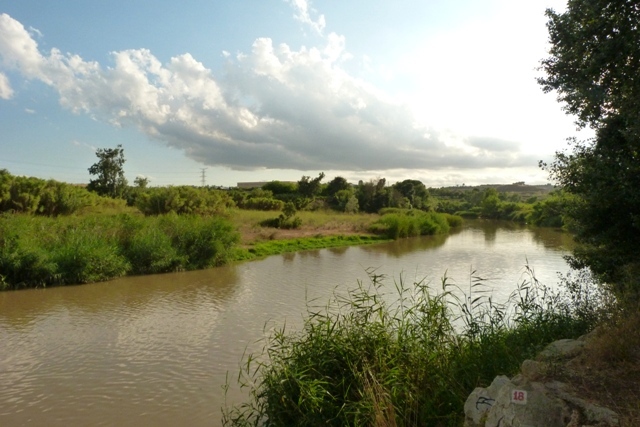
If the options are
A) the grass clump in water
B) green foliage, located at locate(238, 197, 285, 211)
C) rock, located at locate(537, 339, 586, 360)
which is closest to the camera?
rock, located at locate(537, 339, 586, 360)

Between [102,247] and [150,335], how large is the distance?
23.8ft

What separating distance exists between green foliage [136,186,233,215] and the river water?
811 centimetres

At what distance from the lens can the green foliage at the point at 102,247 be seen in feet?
46.0

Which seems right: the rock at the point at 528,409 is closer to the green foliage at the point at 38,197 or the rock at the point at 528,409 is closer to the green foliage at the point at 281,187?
the green foliage at the point at 38,197

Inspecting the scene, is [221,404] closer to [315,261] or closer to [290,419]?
[290,419]

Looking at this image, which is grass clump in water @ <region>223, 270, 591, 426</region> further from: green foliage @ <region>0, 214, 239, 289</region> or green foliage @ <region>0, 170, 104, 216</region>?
green foliage @ <region>0, 170, 104, 216</region>

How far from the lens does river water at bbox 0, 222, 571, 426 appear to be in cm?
642

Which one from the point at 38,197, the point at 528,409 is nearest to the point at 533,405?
the point at 528,409

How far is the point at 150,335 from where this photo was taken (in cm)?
971

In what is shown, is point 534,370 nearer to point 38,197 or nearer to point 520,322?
point 520,322

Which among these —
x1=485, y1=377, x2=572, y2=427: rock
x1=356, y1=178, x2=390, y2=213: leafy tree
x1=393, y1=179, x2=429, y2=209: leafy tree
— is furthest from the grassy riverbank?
x1=393, y1=179, x2=429, y2=209: leafy tree

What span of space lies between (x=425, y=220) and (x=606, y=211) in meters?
32.4

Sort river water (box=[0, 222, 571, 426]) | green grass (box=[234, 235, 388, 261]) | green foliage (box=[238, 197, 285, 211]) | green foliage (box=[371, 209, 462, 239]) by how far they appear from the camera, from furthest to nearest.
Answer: green foliage (box=[238, 197, 285, 211]), green foliage (box=[371, 209, 462, 239]), green grass (box=[234, 235, 388, 261]), river water (box=[0, 222, 571, 426])

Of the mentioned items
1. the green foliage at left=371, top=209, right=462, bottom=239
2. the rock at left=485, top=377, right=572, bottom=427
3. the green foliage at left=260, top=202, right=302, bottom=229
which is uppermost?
the rock at left=485, top=377, right=572, bottom=427
